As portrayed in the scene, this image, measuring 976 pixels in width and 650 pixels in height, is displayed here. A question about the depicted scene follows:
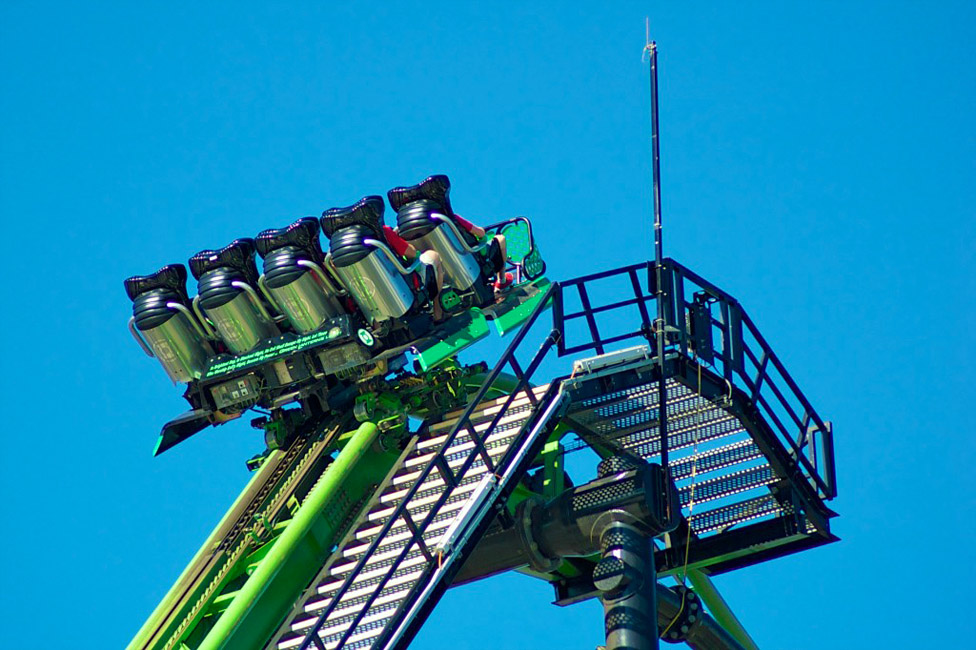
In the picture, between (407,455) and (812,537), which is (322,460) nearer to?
(407,455)

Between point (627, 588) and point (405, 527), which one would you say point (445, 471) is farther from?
point (627, 588)

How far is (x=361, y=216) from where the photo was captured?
27766 millimetres

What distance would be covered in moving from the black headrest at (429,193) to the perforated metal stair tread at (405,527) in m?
2.70

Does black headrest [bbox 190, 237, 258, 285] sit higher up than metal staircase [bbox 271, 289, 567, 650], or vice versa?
black headrest [bbox 190, 237, 258, 285]

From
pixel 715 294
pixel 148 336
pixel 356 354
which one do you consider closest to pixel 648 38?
pixel 715 294

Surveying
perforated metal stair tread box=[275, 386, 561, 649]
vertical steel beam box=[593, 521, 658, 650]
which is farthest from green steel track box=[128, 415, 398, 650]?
vertical steel beam box=[593, 521, 658, 650]

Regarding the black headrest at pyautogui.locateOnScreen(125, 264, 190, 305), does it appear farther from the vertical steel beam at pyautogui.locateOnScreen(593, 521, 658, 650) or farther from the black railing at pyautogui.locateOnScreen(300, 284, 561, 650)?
the vertical steel beam at pyautogui.locateOnScreen(593, 521, 658, 650)

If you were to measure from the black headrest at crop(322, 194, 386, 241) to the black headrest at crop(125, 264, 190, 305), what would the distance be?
6.97 feet

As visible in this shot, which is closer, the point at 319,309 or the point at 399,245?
the point at 319,309

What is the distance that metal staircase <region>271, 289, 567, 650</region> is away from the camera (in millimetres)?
24547

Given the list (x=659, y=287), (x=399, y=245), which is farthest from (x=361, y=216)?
(x=659, y=287)

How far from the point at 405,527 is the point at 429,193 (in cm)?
447

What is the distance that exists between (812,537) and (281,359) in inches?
260

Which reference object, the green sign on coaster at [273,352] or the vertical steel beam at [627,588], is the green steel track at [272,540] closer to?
the green sign on coaster at [273,352]
